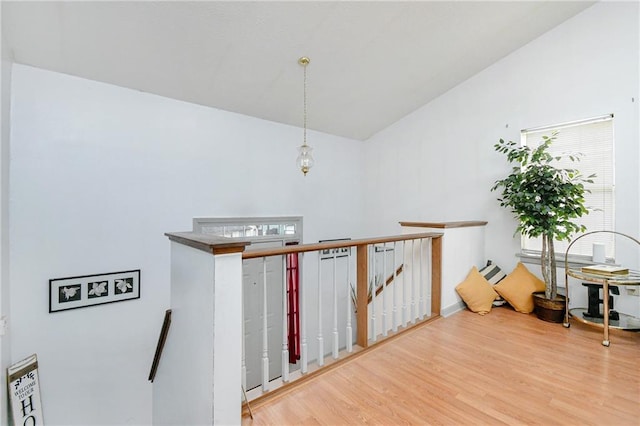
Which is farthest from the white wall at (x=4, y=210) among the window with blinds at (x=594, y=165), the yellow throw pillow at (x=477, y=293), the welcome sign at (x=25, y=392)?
the window with blinds at (x=594, y=165)

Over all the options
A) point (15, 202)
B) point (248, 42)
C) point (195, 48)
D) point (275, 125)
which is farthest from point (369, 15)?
point (15, 202)

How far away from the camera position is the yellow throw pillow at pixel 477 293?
125 inches

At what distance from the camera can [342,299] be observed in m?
4.94

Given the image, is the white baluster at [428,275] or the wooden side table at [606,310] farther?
the white baluster at [428,275]

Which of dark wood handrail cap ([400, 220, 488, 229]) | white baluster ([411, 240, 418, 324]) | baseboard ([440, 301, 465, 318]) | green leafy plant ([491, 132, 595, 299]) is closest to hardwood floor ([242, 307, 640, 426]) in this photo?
white baluster ([411, 240, 418, 324])

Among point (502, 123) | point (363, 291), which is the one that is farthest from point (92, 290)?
point (502, 123)

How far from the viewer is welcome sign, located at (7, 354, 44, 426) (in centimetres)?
235

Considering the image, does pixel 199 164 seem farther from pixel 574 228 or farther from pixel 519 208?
pixel 574 228

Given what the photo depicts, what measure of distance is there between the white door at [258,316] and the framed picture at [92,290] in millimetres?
1361

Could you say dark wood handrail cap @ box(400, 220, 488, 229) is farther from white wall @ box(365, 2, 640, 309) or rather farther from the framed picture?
the framed picture

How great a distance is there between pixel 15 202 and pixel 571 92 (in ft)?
18.2

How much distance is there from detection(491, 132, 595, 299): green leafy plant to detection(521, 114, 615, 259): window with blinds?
0.36ft

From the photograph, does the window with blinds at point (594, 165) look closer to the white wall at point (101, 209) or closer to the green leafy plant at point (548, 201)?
the green leafy plant at point (548, 201)

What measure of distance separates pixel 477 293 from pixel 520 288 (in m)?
0.48
